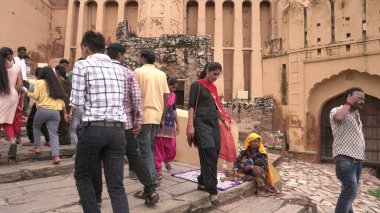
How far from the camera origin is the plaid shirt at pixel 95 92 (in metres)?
2.46

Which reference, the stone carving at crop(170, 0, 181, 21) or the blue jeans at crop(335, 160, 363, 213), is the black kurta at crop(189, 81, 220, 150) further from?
the stone carving at crop(170, 0, 181, 21)

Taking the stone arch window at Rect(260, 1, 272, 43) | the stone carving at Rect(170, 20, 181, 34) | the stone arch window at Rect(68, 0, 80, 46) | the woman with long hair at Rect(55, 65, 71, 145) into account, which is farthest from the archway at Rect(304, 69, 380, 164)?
the stone arch window at Rect(68, 0, 80, 46)

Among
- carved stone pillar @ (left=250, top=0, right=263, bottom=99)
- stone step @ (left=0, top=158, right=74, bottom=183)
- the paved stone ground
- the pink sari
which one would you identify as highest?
carved stone pillar @ (left=250, top=0, right=263, bottom=99)

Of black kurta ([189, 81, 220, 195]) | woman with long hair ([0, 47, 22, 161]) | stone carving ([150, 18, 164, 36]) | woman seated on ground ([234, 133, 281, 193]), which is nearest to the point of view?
black kurta ([189, 81, 220, 195])

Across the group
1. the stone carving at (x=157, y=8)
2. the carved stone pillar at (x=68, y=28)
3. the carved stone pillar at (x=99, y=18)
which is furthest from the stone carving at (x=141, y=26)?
the carved stone pillar at (x=68, y=28)

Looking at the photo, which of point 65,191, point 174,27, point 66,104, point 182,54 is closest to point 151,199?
point 65,191

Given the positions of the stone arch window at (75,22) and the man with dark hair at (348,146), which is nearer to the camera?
the man with dark hair at (348,146)

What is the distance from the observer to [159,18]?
18.8m

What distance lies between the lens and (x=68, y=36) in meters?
21.8

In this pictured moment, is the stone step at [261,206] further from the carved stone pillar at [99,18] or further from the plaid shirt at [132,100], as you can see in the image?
the carved stone pillar at [99,18]

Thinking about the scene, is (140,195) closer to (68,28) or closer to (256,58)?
(256,58)

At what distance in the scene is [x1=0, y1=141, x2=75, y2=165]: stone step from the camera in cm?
458

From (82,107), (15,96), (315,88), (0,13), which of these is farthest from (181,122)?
(0,13)

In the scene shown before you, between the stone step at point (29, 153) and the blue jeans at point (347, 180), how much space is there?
4482 millimetres
